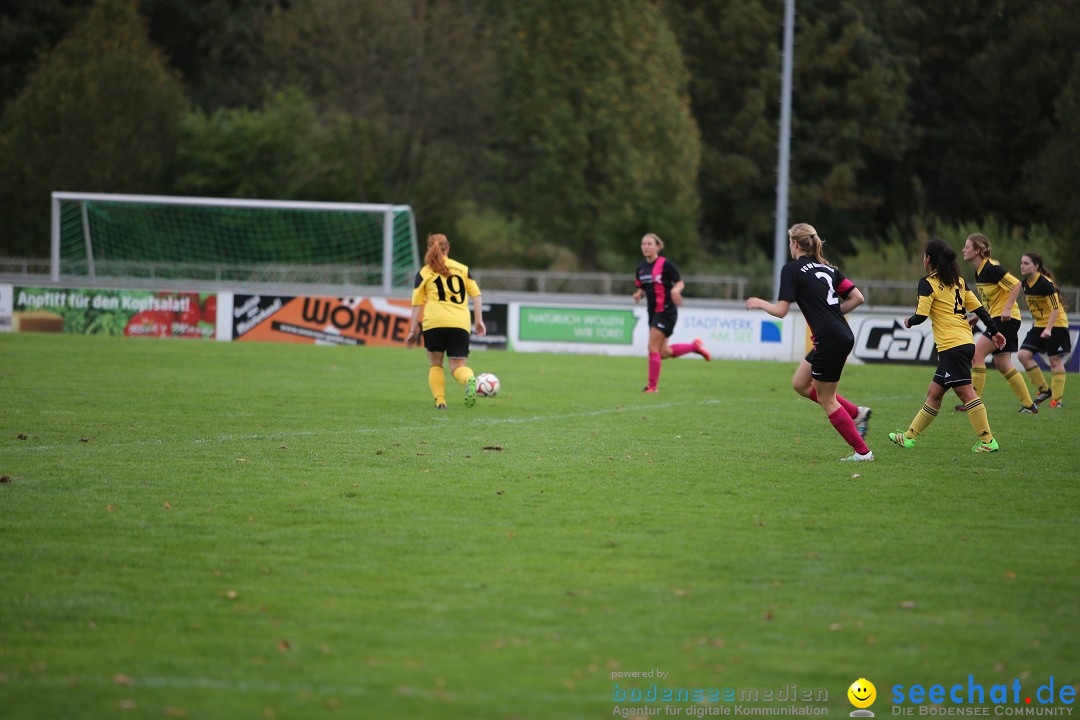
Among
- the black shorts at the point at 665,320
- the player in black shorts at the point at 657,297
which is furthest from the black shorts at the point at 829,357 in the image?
the black shorts at the point at 665,320

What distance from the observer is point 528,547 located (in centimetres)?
681

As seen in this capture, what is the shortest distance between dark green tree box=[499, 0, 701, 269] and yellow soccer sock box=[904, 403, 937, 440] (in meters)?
30.9

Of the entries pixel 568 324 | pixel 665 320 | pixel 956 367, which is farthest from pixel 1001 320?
pixel 568 324

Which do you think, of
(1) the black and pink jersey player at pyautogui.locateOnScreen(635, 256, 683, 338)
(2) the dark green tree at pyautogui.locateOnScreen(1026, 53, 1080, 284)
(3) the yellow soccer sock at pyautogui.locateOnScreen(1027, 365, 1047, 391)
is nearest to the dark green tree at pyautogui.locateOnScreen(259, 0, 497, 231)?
(2) the dark green tree at pyautogui.locateOnScreen(1026, 53, 1080, 284)

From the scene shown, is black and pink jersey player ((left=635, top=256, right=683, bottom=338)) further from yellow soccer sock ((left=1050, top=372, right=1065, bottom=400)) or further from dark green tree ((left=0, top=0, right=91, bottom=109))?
dark green tree ((left=0, top=0, right=91, bottom=109))

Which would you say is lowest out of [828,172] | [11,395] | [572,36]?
[11,395]

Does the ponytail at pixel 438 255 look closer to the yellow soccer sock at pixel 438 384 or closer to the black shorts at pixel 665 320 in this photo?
the yellow soccer sock at pixel 438 384

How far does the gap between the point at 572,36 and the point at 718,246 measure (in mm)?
10843

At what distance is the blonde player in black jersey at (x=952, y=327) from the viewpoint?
10.4 meters

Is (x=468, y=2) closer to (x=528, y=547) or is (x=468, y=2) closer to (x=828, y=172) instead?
(x=828, y=172)

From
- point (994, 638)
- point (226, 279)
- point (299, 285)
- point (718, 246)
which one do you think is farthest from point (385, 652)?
point (718, 246)

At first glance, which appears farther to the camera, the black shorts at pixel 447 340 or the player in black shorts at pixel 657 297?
the player in black shorts at pixel 657 297

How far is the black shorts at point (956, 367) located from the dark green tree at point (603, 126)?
1225 inches

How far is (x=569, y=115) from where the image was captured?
137 ft
